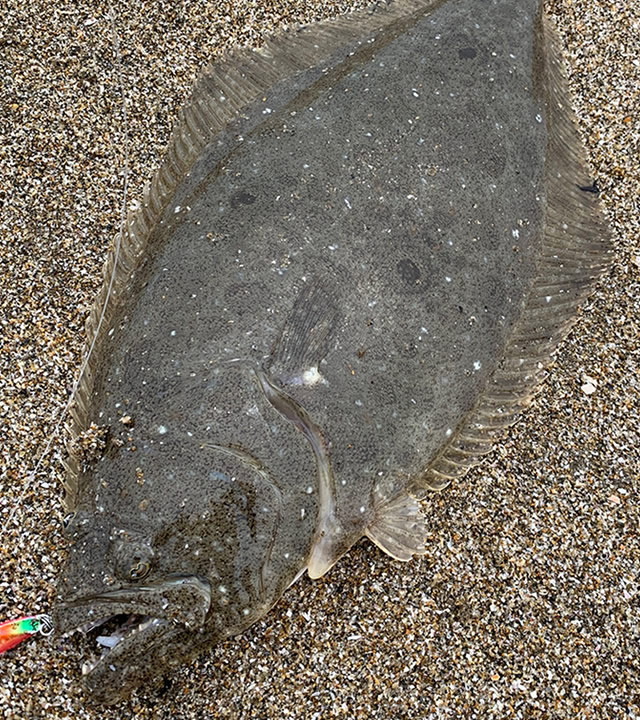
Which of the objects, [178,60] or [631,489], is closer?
[631,489]

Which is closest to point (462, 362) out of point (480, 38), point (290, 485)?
point (290, 485)

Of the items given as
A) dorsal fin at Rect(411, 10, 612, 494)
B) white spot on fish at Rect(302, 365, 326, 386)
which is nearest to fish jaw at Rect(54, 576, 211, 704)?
white spot on fish at Rect(302, 365, 326, 386)

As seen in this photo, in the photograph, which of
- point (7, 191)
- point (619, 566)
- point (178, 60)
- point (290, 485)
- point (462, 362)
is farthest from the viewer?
point (178, 60)

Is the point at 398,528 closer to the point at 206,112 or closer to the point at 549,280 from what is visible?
→ the point at 549,280

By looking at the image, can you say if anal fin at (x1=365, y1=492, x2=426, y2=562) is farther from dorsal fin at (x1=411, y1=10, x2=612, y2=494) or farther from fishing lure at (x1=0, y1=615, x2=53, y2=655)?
fishing lure at (x1=0, y1=615, x2=53, y2=655)

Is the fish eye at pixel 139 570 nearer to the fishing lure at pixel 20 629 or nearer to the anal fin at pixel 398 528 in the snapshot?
the fishing lure at pixel 20 629

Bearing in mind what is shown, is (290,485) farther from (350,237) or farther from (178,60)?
(178,60)

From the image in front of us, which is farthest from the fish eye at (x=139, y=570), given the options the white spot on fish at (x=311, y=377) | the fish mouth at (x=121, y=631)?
the white spot on fish at (x=311, y=377)
